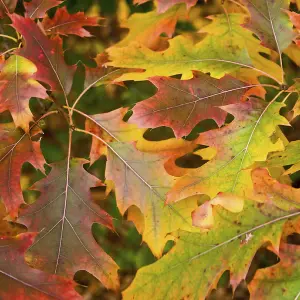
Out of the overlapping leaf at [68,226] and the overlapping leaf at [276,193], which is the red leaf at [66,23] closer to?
the overlapping leaf at [68,226]

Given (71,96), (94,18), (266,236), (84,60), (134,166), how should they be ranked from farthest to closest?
(84,60), (71,96), (94,18), (134,166), (266,236)

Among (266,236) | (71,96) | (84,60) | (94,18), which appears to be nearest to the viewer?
(266,236)

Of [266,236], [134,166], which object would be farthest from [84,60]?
[266,236]

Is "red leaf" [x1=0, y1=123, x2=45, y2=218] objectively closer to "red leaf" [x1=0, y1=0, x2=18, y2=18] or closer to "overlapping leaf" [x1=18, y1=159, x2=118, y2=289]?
"overlapping leaf" [x1=18, y1=159, x2=118, y2=289]

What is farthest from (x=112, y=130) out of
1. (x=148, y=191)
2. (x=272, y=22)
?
(x=272, y=22)

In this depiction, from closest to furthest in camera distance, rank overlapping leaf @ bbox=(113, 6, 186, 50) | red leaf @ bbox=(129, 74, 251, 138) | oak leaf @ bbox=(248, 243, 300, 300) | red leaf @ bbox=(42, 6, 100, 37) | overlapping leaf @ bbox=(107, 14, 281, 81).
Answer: oak leaf @ bbox=(248, 243, 300, 300), red leaf @ bbox=(129, 74, 251, 138), overlapping leaf @ bbox=(107, 14, 281, 81), red leaf @ bbox=(42, 6, 100, 37), overlapping leaf @ bbox=(113, 6, 186, 50)

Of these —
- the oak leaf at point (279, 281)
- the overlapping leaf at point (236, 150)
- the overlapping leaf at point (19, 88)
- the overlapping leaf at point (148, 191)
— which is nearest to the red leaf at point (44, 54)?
the overlapping leaf at point (19, 88)

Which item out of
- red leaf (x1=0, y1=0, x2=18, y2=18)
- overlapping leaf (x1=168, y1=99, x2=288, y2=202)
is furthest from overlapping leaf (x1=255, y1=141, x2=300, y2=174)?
red leaf (x1=0, y1=0, x2=18, y2=18)

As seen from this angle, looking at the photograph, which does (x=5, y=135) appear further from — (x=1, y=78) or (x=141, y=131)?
(x=141, y=131)
